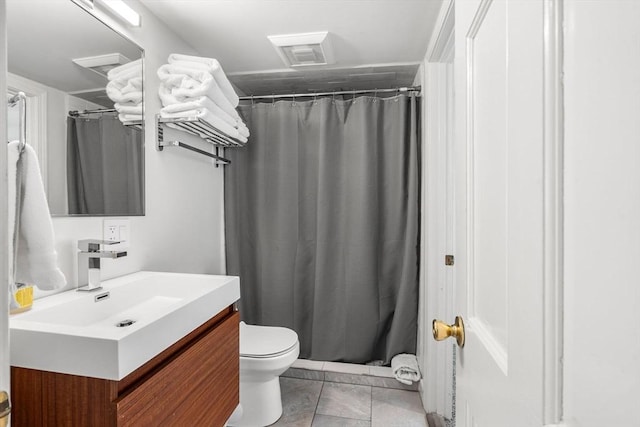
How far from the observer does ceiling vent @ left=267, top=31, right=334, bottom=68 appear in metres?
1.75

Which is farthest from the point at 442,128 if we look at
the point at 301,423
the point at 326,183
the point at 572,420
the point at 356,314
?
the point at 301,423

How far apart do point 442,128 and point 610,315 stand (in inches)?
66.2

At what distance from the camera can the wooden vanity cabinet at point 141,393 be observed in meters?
0.72

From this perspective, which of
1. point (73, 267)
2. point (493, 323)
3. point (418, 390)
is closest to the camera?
point (493, 323)

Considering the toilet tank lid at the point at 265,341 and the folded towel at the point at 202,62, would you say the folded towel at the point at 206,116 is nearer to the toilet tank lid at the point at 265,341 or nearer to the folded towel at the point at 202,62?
the folded towel at the point at 202,62

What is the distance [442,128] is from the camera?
179 centimetres

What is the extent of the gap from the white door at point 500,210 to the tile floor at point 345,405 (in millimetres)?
1188

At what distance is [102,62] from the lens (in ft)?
4.24

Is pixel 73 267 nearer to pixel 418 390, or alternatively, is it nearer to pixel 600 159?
pixel 600 159

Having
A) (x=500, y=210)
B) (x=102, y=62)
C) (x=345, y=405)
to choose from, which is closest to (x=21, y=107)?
(x=102, y=62)

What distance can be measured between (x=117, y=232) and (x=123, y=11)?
0.91 metres

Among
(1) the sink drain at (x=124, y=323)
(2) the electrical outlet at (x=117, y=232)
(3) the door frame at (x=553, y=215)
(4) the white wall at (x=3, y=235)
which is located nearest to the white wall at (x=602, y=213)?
Answer: (3) the door frame at (x=553, y=215)

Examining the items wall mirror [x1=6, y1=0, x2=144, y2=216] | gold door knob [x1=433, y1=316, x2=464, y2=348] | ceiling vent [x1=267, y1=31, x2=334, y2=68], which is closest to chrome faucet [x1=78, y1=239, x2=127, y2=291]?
wall mirror [x1=6, y1=0, x2=144, y2=216]

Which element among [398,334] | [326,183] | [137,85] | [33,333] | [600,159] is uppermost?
[137,85]
